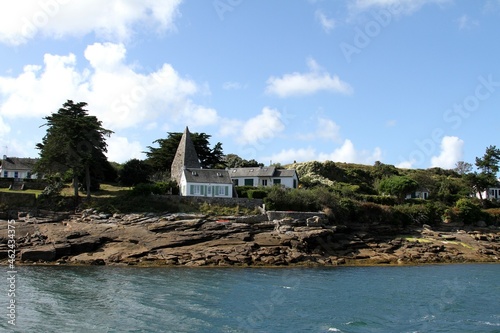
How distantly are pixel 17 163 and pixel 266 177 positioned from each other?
131 feet

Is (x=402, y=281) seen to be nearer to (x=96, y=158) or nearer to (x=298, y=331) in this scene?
(x=298, y=331)

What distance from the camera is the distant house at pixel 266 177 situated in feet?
220

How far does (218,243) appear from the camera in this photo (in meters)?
44.8

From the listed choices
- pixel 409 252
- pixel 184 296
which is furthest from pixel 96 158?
pixel 409 252

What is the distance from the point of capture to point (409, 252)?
157ft

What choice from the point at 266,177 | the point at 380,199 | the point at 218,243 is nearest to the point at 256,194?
the point at 266,177

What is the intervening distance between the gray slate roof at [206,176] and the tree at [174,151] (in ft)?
49.3

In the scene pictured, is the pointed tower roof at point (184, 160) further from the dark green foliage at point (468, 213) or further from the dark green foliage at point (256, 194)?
the dark green foliage at point (468, 213)

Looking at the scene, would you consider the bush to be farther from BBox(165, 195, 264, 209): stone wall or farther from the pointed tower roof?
the pointed tower roof

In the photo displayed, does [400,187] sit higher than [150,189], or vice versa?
[400,187]

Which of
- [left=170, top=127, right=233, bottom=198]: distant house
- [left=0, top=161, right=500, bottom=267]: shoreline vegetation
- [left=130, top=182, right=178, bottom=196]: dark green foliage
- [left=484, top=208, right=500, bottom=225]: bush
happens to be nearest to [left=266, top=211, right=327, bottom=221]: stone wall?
[left=0, top=161, right=500, bottom=267]: shoreline vegetation

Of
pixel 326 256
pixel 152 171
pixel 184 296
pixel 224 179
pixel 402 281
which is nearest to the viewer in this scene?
pixel 184 296

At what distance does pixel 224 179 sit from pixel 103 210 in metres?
14.6

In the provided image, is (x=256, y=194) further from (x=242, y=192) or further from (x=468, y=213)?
(x=468, y=213)
